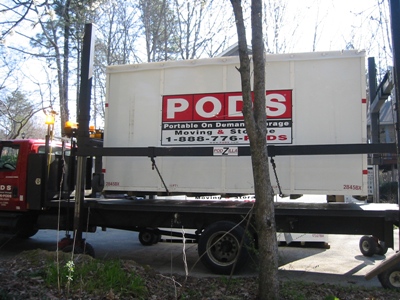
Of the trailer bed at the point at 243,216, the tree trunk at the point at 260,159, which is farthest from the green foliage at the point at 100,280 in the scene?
the trailer bed at the point at 243,216

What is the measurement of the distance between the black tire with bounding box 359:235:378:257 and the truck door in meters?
6.99

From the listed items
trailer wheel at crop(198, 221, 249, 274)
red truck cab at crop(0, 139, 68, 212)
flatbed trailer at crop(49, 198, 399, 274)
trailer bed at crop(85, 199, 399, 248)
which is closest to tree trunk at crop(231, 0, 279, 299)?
trailer bed at crop(85, 199, 399, 248)

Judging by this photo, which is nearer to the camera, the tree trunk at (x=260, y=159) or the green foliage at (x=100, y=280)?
the tree trunk at (x=260, y=159)

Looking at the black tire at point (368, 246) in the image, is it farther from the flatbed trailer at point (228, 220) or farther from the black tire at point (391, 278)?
the black tire at point (391, 278)

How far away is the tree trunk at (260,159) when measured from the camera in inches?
176

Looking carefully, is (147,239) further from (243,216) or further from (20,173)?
(243,216)

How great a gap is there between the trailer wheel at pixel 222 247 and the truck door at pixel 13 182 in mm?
3790

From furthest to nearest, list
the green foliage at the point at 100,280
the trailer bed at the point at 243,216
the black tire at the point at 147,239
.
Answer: the black tire at the point at 147,239
the trailer bed at the point at 243,216
the green foliage at the point at 100,280

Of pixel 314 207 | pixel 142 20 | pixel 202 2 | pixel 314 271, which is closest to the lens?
pixel 202 2

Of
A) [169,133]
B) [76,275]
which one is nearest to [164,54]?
[169,133]

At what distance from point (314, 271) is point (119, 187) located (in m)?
3.92

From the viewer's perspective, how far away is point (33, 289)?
443 centimetres

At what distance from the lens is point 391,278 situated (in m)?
5.78

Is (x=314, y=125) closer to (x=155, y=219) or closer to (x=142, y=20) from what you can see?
(x=155, y=219)
